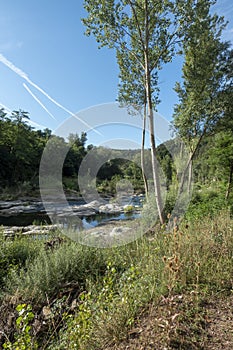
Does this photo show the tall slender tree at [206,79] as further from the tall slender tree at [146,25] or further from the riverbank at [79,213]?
the riverbank at [79,213]

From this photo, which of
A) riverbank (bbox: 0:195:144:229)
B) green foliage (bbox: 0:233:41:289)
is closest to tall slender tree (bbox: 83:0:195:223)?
green foliage (bbox: 0:233:41:289)

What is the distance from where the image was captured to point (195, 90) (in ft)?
20.1

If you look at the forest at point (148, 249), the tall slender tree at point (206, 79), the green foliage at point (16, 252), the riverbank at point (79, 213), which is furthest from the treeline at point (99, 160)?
the green foliage at point (16, 252)

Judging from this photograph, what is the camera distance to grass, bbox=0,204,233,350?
3.81ft

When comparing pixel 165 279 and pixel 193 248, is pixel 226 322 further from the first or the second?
pixel 193 248

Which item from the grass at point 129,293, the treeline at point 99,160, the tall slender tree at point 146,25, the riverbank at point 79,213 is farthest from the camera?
the riverbank at point 79,213

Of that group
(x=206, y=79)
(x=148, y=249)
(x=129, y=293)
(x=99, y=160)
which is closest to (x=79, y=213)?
(x=99, y=160)

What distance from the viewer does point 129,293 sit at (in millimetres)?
1438

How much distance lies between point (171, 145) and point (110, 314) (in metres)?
7.39

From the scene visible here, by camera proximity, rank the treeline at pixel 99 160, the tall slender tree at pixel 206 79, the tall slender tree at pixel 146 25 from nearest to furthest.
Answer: the tall slender tree at pixel 146 25, the tall slender tree at pixel 206 79, the treeline at pixel 99 160

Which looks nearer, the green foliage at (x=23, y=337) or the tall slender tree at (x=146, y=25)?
the green foliage at (x=23, y=337)

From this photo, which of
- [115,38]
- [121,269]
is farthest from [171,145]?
[121,269]

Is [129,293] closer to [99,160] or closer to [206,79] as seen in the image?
[206,79]

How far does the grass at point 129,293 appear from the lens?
45.7 inches
